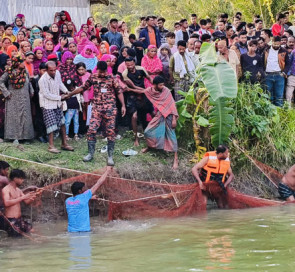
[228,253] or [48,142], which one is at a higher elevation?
[48,142]

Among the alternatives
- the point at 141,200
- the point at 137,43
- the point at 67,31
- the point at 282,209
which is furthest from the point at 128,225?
the point at 67,31

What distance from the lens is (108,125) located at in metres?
12.0

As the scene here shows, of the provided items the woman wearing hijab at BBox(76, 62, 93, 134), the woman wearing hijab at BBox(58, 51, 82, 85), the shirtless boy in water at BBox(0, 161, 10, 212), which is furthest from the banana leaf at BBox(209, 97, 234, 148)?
the shirtless boy in water at BBox(0, 161, 10, 212)

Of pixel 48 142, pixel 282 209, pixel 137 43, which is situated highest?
pixel 137 43

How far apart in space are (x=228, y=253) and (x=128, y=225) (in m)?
2.44

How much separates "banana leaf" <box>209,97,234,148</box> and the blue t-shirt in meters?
3.33

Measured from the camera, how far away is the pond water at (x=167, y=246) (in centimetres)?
828

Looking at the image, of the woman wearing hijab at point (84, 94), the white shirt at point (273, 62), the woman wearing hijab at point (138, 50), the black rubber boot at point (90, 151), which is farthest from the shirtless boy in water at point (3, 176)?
the white shirt at point (273, 62)

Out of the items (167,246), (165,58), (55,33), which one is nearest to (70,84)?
(165,58)

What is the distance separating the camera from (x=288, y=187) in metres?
12.6

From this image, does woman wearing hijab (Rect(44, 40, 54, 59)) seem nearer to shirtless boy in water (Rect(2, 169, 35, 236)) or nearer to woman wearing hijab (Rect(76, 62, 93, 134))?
woman wearing hijab (Rect(76, 62, 93, 134))

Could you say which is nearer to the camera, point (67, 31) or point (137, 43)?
point (137, 43)

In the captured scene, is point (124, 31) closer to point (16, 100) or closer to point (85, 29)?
point (85, 29)

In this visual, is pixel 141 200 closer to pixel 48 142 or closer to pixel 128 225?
pixel 128 225
